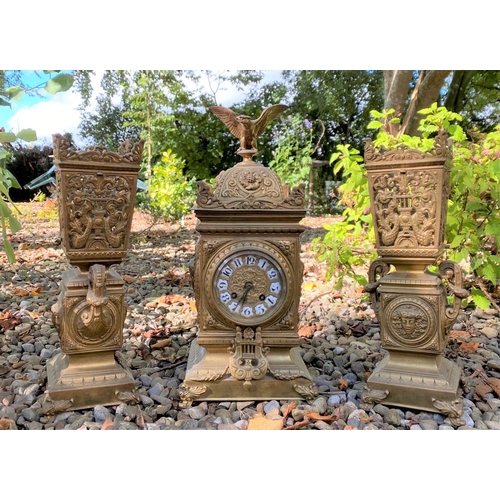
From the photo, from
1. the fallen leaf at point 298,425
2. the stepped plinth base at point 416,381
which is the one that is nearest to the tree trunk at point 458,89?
the stepped plinth base at point 416,381

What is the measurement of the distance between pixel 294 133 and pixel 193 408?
30.6 ft

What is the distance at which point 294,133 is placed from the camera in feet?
36.3

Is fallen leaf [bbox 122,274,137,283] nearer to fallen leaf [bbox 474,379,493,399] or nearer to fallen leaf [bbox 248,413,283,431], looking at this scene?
fallen leaf [bbox 248,413,283,431]

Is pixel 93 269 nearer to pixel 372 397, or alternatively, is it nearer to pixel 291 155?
pixel 372 397

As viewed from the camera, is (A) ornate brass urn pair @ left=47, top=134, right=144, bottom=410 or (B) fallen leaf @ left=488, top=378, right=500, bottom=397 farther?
(B) fallen leaf @ left=488, top=378, right=500, bottom=397

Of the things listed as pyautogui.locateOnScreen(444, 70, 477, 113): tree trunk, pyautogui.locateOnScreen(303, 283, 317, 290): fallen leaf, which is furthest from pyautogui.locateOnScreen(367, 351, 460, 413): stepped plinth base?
pyautogui.locateOnScreen(444, 70, 477, 113): tree trunk

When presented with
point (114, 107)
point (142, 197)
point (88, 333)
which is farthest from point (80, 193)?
point (114, 107)

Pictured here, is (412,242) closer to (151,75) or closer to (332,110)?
(151,75)

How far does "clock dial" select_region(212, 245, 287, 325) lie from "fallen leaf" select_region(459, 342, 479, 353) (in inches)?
67.1

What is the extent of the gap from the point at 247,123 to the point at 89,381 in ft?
5.92

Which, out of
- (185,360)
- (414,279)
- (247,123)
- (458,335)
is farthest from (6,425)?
(458,335)

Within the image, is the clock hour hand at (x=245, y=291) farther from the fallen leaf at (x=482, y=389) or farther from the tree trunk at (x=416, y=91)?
Answer: the tree trunk at (x=416, y=91)

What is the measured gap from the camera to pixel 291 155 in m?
11.3

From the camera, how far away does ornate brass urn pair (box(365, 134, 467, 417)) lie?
259 cm
